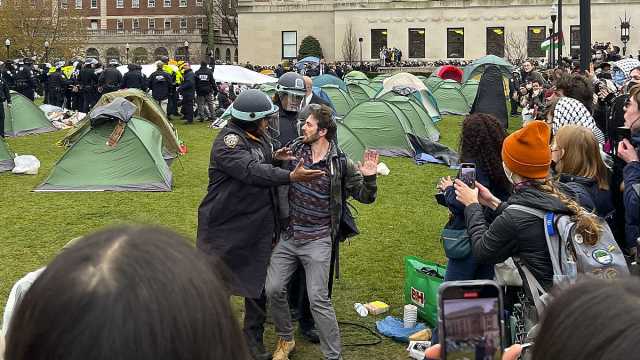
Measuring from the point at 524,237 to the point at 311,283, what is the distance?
184cm

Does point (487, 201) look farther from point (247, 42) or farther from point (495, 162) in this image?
point (247, 42)

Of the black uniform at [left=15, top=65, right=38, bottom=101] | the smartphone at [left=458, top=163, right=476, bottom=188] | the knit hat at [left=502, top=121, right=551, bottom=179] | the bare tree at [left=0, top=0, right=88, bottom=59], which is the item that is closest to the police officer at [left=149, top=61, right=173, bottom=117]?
the black uniform at [left=15, top=65, right=38, bottom=101]

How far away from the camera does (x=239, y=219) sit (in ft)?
18.3

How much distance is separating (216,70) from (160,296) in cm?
2650

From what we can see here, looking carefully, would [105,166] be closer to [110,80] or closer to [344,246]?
[344,246]

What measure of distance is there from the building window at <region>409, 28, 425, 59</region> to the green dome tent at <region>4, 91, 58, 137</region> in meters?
37.8

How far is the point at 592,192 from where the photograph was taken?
5.31 metres

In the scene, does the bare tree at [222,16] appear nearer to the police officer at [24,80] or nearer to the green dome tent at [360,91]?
the police officer at [24,80]

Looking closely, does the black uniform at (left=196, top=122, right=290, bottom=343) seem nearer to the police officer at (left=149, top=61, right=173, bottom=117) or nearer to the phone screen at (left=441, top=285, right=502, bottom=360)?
the phone screen at (left=441, top=285, right=502, bottom=360)

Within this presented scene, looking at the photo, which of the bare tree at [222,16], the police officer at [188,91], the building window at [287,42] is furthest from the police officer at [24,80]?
the bare tree at [222,16]

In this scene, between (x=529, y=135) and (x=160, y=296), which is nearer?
(x=160, y=296)

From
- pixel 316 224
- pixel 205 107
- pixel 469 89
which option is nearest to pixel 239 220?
pixel 316 224

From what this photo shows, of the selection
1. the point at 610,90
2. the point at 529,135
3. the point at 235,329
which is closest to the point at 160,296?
the point at 235,329

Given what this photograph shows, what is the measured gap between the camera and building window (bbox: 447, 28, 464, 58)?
54.8m
